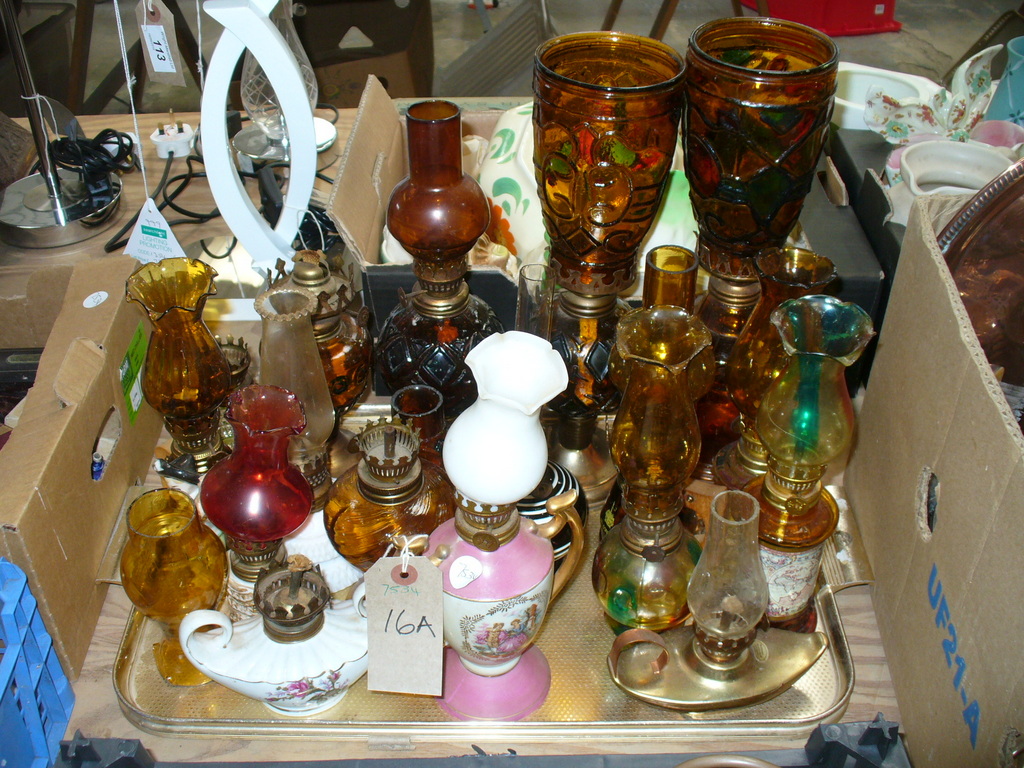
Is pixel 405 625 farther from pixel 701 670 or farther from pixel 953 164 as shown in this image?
pixel 953 164

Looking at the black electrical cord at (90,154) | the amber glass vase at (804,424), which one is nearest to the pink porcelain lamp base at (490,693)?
the amber glass vase at (804,424)

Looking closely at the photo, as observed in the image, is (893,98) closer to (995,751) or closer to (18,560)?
(995,751)

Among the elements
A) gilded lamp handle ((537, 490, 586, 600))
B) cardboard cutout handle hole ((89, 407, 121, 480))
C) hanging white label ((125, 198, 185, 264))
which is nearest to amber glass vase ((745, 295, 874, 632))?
gilded lamp handle ((537, 490, 586, 600))

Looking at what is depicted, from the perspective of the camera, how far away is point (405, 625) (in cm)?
61

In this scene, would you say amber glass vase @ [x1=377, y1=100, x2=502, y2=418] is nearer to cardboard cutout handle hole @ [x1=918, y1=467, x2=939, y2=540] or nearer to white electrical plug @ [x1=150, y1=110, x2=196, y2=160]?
cardboard cutout handle hole @ [x1=918, y1=467, x2=939, y2=540]

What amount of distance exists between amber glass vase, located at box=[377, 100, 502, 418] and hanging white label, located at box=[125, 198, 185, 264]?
35 centimetres

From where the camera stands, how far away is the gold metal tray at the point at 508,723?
0.70m

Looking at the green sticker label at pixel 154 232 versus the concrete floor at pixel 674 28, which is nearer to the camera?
the green sticker label at pixel 154 232

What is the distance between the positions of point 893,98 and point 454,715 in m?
1.00

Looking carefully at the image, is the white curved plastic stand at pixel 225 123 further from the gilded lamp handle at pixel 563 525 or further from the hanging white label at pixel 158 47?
the gilded lamp handle at pixel 563 525

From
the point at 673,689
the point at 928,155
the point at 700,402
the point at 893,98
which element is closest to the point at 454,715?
the point at 673,689

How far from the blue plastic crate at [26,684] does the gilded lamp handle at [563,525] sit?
40 centimetres

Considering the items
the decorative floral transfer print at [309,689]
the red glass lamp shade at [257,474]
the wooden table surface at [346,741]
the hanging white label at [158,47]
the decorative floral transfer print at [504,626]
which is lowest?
the wooden table surface at [346,741]

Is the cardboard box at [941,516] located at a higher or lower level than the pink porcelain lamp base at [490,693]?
higher
